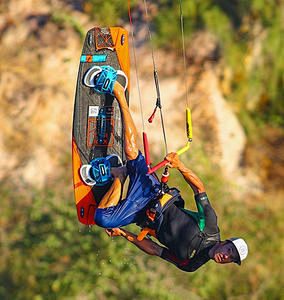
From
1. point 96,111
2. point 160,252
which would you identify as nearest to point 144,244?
point 160,252

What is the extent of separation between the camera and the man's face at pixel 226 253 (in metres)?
3.29

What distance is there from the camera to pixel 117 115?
4301mm

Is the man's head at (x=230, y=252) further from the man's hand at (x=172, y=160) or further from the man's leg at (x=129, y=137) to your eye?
the man's leg at (x=129, y=137)

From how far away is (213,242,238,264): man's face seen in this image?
3289 millimetres

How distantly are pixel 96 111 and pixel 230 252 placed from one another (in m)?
1.82

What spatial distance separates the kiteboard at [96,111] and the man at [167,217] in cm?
47

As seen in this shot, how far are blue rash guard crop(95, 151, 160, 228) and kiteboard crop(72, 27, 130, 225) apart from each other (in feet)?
1.92

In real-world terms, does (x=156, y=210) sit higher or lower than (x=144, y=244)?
higher

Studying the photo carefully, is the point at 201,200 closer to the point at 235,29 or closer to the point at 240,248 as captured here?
the point at 240,248

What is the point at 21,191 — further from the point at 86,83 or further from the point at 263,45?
the point at 263,45

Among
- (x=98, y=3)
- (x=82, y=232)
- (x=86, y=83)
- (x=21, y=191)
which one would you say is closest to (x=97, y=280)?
(x=82, y=232)

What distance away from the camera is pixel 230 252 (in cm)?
330

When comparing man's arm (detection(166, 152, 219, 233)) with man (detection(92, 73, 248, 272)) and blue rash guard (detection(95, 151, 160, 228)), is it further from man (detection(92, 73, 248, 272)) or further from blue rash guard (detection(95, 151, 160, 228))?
blue rash guard (detection(95, 151, 160, 228))

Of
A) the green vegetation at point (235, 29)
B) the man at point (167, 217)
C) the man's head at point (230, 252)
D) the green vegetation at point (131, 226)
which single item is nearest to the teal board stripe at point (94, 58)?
the man at point (167, 217)
